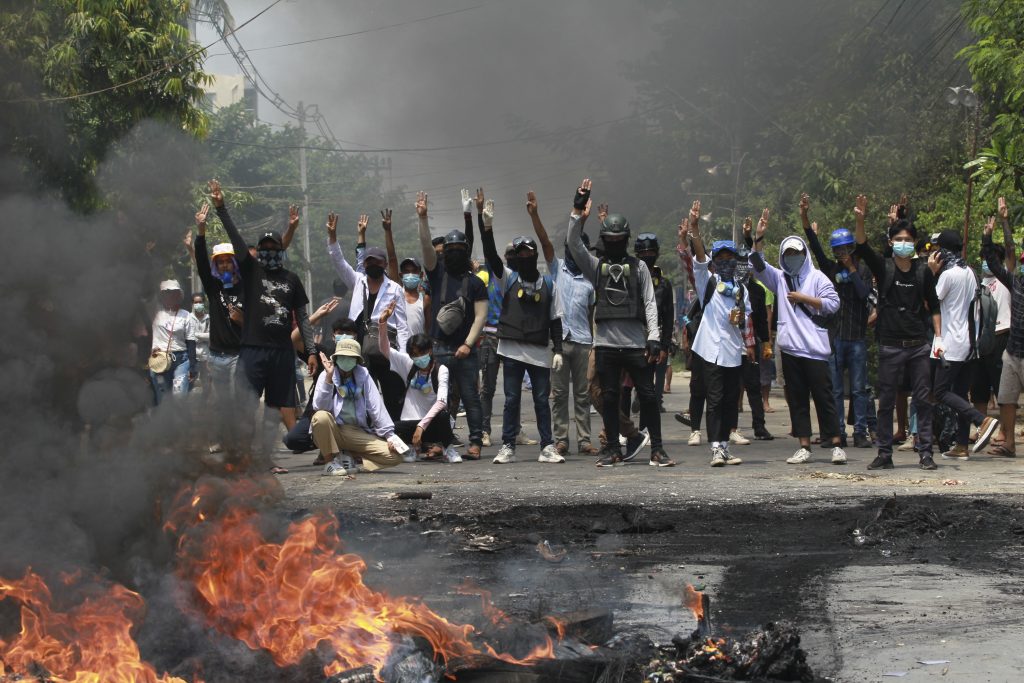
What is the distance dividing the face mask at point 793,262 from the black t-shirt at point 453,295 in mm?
2794

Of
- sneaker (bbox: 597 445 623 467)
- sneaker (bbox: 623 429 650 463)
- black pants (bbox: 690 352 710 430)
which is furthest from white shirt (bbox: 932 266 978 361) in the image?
sneaker (bbox: 597 445 623 467)

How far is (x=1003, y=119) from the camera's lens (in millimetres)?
11938

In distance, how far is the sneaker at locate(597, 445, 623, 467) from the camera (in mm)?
10641

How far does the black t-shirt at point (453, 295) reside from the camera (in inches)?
467

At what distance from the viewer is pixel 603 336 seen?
10.7 metres

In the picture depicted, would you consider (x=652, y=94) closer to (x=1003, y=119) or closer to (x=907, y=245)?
(x=1003, y=119)

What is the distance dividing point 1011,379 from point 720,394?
246 centimetres

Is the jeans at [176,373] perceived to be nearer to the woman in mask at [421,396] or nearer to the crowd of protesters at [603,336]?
the crowd of protesters at [603,336]

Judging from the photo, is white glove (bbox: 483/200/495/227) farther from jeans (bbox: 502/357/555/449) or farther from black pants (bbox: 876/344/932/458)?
black pants (bbox: 876/344/932/458)

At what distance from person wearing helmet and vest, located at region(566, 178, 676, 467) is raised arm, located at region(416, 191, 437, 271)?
4.83ft

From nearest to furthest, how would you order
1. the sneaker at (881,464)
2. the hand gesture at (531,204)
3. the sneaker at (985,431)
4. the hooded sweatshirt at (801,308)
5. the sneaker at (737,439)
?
the sneaker at (881,464) → the hand gesture at (531,204) → the hooded sweatshirt at (801,308) → the sneaker at (985,431) → the sneaker at (737,439)

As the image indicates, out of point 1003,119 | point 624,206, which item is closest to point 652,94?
point 624,206

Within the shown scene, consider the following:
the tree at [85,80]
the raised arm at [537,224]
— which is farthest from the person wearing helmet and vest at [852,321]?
the tree at [85,80]

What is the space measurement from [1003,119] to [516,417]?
17.7ft
